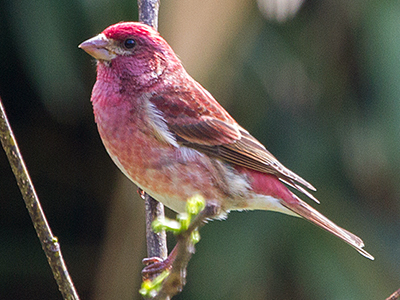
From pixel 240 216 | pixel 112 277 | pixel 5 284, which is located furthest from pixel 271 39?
pixel 5 284

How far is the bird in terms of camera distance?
9.36 ft

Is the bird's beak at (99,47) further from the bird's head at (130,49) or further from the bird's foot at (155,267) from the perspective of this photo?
→ the bird's foot at (155,267)

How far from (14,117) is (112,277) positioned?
162 centimetres

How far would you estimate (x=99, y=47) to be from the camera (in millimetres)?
2941

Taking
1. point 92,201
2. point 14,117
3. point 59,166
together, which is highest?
point 14,117

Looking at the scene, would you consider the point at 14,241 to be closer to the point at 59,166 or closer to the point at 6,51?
the point at 59,166

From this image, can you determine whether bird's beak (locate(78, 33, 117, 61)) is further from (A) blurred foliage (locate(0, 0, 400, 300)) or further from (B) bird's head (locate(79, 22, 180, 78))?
(A) blurred foliage (locate(0, 0, 400, 300))

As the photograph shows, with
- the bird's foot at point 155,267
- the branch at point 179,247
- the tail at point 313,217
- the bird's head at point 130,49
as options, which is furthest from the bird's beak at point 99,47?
the branch at point 179,247

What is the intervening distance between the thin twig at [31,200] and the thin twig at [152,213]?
3.36 ft

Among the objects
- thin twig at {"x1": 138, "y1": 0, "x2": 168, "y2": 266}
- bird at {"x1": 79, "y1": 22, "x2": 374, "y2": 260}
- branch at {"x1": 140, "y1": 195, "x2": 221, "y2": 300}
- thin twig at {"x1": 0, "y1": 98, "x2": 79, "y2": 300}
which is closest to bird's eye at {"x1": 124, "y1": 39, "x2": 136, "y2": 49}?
bird at {"x1": 79, "y1": 22, "x2": 374, "y2": 260}

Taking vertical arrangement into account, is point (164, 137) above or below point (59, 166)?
above

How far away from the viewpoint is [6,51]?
161 inches

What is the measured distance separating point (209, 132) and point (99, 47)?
0.80 m

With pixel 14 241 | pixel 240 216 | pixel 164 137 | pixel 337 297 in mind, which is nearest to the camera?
pixel 164 137
